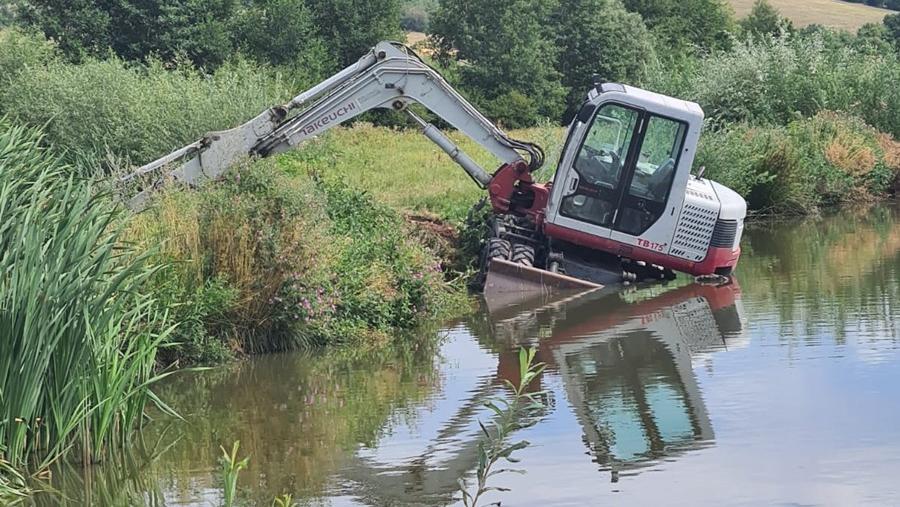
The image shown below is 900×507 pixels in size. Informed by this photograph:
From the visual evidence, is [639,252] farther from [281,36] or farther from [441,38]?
[441,38]

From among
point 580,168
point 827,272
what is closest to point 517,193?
point 580,168

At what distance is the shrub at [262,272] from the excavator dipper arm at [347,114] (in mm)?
1960

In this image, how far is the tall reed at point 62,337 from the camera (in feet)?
33.6

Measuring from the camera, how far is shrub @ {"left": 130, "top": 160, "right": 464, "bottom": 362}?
49.3ft

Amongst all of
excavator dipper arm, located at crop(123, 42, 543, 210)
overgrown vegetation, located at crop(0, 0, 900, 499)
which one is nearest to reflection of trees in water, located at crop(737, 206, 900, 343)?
overgrown vegetation, located at crop(0, 0, 900, 499)

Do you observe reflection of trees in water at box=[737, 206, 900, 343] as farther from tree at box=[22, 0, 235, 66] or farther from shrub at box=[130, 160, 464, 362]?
tree at box=[22, 0, 235, 66]

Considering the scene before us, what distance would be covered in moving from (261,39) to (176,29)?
3.67 m

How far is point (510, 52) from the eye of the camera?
4400cm

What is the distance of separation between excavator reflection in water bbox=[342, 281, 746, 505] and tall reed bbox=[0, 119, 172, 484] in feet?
6.60

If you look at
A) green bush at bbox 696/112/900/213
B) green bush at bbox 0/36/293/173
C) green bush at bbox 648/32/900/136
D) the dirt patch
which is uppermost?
green bush at bbox 648/32/900/136

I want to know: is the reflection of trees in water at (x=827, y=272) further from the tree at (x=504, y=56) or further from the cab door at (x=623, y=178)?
the tree at (x=504, y=56)

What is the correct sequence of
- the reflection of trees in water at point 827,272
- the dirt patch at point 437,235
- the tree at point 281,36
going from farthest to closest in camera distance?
the tree at point 281,36, the dirt patch at point 437,235, the reflection of trees in water at point 827,272

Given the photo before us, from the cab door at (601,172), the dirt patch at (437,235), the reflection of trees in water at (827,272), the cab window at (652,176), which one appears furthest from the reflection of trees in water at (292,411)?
the reflection of trees in water at (827,272)

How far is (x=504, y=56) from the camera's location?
1724 inches
